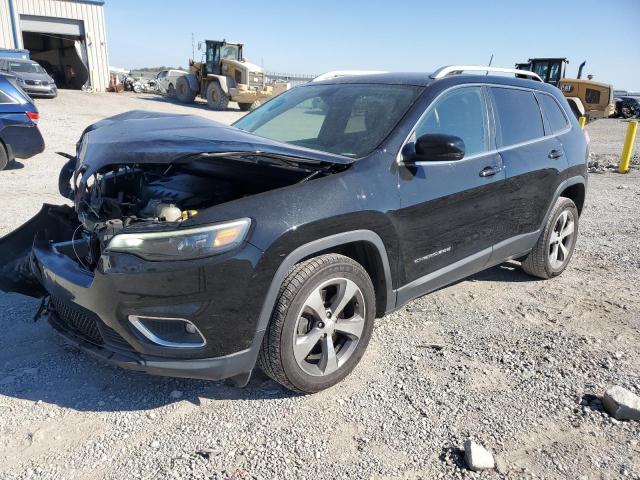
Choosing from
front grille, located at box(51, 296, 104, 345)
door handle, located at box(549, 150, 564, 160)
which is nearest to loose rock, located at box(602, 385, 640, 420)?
door handle, located at box(549, 150, 564, 160)

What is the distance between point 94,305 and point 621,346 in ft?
11.2

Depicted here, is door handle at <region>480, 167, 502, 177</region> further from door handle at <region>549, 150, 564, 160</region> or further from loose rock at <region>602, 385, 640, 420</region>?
loose rock at <region>602, 385, 640, 420</region>

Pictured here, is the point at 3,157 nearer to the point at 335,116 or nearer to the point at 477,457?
the point at 335,116

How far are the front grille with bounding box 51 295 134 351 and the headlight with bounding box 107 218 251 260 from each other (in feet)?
1.54

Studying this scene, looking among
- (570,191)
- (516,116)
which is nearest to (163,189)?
(516,116)

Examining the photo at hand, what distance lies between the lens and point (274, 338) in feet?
8.39

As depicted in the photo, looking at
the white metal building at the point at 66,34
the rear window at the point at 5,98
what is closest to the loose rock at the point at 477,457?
the rear window at the point at 5,98

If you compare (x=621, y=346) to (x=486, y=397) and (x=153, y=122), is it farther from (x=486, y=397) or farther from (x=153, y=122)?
(x=153, y=122)

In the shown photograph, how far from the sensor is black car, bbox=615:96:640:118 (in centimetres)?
3122

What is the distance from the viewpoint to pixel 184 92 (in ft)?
87.9

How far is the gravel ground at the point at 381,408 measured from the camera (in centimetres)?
235

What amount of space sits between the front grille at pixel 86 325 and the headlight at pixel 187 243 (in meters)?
0.47

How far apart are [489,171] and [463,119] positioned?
1.36 ft

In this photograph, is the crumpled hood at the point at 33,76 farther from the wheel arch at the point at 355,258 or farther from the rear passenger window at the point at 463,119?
the wheel arch at the point at 355,258
